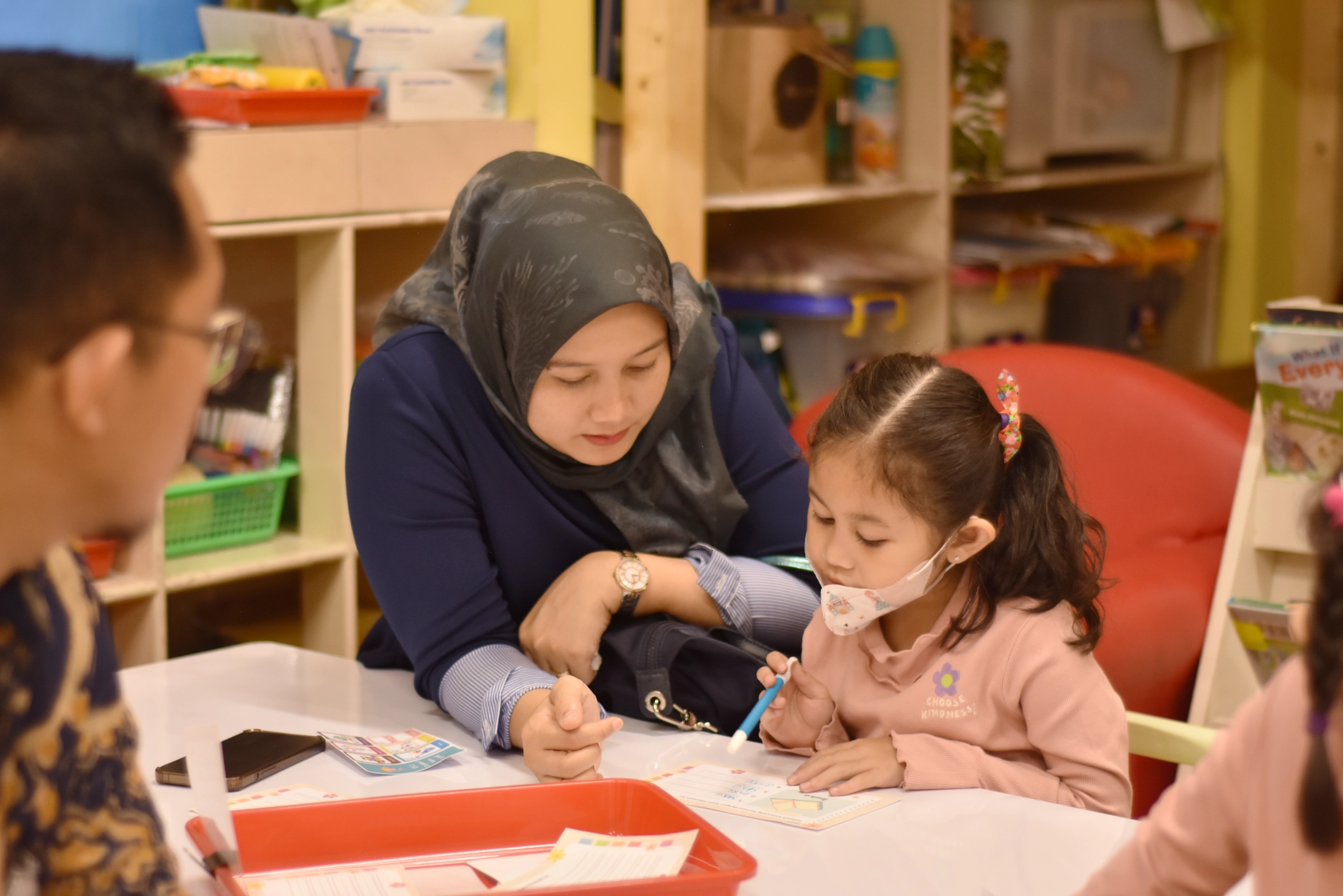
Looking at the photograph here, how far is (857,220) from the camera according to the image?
2846 millimetres

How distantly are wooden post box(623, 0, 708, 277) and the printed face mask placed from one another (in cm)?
115

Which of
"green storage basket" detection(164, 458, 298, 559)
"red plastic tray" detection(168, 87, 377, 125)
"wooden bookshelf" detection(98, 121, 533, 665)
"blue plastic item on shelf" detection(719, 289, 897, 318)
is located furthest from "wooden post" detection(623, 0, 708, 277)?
"green storage basket" detection(164, 458, 298, 559)

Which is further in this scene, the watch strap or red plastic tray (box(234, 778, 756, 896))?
the watch strap

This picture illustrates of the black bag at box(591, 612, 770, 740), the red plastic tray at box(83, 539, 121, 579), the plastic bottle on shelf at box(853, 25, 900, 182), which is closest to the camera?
the black bag at box(591, 612, 770, 740)

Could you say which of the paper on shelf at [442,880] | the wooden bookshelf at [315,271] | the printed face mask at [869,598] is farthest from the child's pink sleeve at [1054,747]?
the wooden bookshelf at [315,271]

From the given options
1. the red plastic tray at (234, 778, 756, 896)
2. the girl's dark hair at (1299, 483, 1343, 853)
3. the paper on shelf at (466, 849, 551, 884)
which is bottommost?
the paper on shelf at (466, 849, 551, 884)

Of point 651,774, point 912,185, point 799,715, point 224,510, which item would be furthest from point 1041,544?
point 912,185

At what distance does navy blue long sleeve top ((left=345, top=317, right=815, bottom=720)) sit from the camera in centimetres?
134

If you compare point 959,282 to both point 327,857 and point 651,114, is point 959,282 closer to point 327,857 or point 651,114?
point 651,114

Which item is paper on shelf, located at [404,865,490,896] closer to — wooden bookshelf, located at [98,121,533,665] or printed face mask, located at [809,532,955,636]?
printed face mask, located at [809,532,955,636]

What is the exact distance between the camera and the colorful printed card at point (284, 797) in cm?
106


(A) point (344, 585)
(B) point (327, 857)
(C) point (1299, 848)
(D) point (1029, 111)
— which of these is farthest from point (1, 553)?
(D) point (1029, 111)

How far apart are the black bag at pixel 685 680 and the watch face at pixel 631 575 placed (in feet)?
0.15

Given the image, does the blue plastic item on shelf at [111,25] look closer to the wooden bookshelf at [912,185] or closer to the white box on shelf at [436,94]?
the white box on shelf at [436,94]
